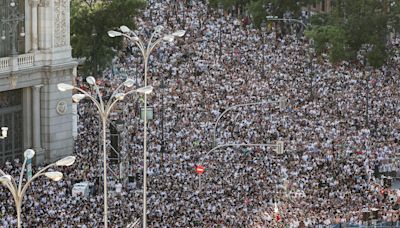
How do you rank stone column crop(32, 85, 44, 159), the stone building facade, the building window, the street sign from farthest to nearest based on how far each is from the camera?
stone column crop(32, 85, 44, 159) < the building window < the stone building facade < the street sign

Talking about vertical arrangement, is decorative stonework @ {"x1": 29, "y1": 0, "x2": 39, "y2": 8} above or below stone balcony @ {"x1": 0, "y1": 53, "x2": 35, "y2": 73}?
above

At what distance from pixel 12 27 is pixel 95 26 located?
19.1 meters

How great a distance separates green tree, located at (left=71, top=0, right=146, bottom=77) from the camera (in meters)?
112

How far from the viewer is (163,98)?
10338 cm

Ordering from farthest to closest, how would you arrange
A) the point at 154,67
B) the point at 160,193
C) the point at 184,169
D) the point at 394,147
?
the point at 154,67 < the point at 394,147 < the point at 184,169 < the point at 160,193

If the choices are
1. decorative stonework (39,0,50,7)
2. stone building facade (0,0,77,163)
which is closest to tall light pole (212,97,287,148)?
stone building facade (0,0,77,163)

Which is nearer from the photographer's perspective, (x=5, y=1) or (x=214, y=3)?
(x=5, y=1)

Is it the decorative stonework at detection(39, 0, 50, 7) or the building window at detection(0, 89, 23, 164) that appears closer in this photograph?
the building window at detection(0, 89, 23, 164)

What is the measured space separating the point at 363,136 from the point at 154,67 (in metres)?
20.0

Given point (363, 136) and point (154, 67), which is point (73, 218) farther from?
point (154, 67)

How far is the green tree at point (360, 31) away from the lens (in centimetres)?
11944

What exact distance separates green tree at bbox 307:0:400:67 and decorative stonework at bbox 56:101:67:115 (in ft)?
92.2

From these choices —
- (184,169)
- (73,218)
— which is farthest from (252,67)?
(73,218)

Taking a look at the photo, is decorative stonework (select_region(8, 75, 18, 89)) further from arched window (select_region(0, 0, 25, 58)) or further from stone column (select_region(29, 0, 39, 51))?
stone column (select_region(29, 0, 39, 51))
